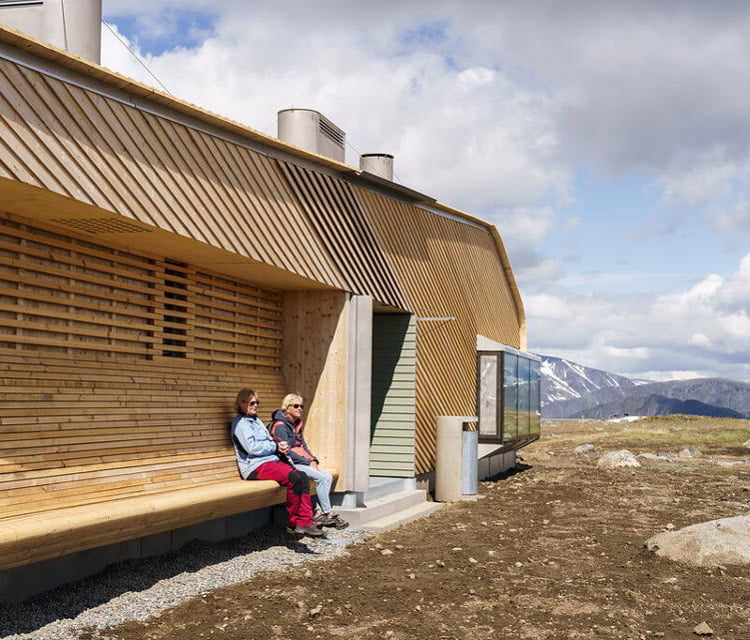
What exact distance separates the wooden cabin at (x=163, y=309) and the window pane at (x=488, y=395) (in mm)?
2848

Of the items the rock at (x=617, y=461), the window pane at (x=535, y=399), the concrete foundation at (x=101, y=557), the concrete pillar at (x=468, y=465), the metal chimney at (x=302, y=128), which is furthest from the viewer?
the rock at (x=617, y=461)

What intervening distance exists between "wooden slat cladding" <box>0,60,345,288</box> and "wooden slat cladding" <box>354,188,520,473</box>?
2.50 metres

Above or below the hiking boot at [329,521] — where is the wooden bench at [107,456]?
above

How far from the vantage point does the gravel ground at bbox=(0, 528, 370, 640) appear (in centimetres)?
563

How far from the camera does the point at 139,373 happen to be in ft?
24.5

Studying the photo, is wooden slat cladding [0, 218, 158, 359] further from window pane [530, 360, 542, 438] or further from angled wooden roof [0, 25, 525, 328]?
window pane [530, 360, 542, 438]

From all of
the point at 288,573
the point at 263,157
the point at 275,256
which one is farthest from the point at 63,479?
the point at 263,157

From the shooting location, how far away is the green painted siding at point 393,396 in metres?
12.1

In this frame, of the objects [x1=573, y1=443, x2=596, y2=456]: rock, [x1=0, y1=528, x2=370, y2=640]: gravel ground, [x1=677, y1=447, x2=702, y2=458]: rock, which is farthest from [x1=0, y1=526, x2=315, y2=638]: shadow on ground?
[x1=677, y1=447, x2=702, y2=458]: rock

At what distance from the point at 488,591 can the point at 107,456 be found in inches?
119

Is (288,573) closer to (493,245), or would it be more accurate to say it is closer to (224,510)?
(224,510)

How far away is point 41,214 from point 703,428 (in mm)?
32661

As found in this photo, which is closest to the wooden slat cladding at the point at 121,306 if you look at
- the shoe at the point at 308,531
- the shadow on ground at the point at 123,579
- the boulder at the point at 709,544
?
the shadow on ground at the point at 123,579

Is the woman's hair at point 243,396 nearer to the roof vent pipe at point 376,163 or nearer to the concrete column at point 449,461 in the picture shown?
the concrete column at point 449,461
